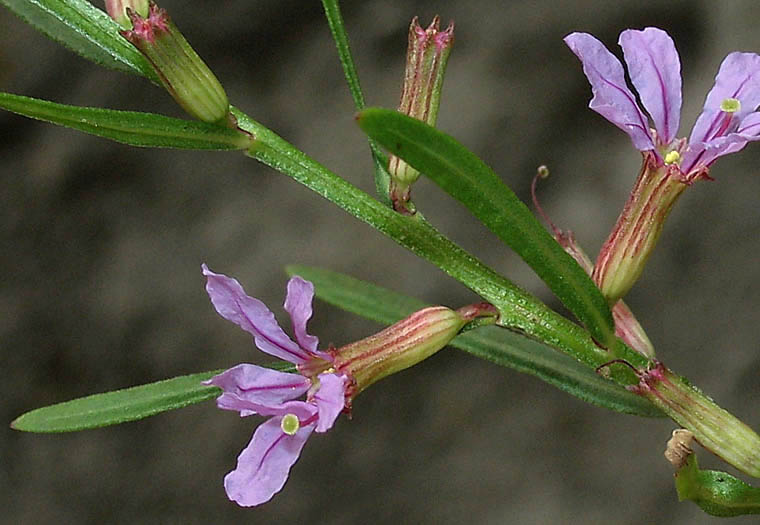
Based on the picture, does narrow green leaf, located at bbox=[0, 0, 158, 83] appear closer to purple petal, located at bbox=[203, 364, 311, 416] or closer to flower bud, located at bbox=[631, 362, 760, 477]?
purple petal, located at bbox=[203, 364, 311, 416]

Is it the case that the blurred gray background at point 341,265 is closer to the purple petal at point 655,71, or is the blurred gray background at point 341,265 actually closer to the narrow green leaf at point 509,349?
the narrow green leaf at point 509,349

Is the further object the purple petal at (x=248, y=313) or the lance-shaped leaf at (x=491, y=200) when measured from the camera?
the purple petal at (x=248, y=313)

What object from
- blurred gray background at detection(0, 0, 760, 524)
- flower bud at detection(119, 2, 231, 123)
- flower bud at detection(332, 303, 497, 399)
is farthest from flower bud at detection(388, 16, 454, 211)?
blurred gray background at detection(0, 0, 760, 524)

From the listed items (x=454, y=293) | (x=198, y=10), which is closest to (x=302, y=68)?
(x=198, y=10)

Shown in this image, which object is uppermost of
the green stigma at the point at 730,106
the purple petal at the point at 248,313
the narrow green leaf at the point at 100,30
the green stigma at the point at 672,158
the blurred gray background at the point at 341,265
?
the narrow green leaf at the point at 100,30

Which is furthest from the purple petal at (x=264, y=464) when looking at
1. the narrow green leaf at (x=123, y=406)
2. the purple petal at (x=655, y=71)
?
the purple petal at (x=655, y=71)

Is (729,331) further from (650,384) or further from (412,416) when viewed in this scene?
(650,384)
